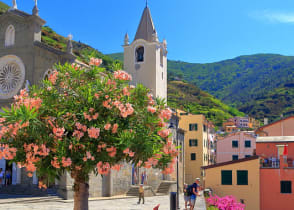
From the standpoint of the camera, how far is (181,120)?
6091cm

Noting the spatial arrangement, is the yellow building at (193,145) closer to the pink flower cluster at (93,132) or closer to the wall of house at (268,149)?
the wall of house at (268,149)

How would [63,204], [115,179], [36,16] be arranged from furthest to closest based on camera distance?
1. [115,179]
2. [36,16]
3. [63,204]

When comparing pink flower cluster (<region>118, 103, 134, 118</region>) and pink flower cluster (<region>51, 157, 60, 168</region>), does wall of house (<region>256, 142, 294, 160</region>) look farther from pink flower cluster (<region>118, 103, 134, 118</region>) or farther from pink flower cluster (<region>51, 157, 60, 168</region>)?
pink flower cluster (<region>51, 157, 60, 168</region>)

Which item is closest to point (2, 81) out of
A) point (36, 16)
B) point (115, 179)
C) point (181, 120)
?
point (36, 16)

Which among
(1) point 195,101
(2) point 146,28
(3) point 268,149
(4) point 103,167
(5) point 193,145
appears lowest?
(4) point 103,167

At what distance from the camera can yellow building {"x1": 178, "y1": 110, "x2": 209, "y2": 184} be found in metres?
59.2

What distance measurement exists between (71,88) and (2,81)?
20.8m

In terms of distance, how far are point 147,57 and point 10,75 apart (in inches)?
784

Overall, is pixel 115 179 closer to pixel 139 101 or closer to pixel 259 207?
pixel 259 207

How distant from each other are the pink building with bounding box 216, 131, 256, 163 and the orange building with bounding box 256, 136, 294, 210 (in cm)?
1891

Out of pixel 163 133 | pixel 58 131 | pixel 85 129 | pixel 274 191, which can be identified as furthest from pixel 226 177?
pixel 58 131

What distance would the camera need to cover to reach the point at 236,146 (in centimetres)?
5569

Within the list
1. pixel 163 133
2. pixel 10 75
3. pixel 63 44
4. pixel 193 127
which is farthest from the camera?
pixel 63 44

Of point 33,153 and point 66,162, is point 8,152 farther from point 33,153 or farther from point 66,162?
point 66,162
